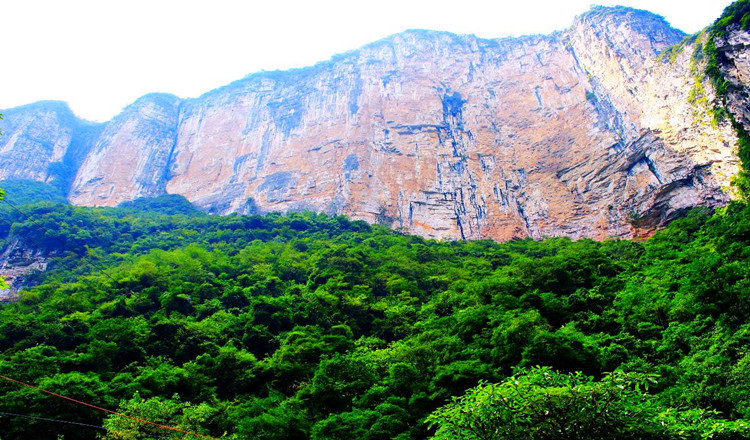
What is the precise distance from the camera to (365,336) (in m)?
23.5

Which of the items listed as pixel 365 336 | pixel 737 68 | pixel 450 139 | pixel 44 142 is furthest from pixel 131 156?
pixel 737 68

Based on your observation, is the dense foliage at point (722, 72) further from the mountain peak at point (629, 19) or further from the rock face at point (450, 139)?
the mountain peak at point (629, 19)

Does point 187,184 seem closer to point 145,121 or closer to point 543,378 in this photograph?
point 145,121

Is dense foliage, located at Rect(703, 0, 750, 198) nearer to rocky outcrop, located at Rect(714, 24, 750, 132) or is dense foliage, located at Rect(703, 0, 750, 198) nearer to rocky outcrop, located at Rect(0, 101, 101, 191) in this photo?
rocky outcrop, located at Rect(714, 24, 750, 132)

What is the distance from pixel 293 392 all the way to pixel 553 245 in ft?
85.5

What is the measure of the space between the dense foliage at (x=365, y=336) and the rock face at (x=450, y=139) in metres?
10.1

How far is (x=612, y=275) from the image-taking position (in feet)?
82.0

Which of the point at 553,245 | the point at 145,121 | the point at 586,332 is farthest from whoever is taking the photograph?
the point at 145,121

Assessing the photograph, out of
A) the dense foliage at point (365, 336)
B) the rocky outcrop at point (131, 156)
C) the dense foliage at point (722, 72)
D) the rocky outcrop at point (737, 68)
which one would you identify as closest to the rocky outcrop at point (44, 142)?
the rocky outcrop at point (131, 156)

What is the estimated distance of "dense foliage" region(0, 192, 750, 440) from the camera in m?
13.6

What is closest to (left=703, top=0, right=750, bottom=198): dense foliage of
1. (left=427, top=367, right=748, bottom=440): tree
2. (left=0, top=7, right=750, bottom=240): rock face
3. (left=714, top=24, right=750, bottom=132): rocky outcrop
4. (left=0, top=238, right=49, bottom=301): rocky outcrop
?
(left=714, top=24, right=750, bottom=132): rocky outcrop

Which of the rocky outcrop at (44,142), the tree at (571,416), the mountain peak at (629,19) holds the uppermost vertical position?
the mountain peak at (629,19)

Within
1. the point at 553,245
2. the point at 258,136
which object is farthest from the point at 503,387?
the point at 258,136

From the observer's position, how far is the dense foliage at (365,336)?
13.6 m
